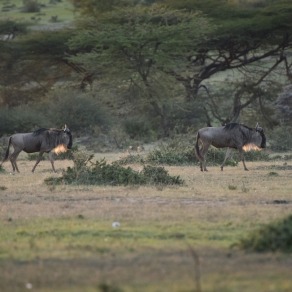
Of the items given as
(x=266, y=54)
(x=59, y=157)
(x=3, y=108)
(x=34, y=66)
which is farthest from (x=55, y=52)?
(x=59, y=157)

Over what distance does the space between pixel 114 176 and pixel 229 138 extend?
213 inches

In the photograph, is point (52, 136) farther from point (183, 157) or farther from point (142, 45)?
point (142, 45)

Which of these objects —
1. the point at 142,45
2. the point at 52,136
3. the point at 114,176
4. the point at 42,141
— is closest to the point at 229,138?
the point at 52,136

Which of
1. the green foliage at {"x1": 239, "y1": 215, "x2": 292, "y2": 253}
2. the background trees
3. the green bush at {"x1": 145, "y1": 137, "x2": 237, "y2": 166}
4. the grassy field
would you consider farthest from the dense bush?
the green foliage at {"x1": 239, "y1": 215, "x2": 292, "y2": 253}

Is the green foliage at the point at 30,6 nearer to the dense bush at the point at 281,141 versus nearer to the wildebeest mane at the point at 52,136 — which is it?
the dense bush at the point at 281,141

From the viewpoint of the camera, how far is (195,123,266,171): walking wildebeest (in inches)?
837

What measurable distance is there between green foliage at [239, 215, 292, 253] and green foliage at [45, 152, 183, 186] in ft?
22.9

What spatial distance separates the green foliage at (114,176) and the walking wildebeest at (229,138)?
174 inches

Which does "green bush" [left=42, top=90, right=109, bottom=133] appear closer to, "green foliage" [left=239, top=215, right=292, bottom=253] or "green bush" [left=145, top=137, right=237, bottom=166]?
"green bush" [left=145, top=137, right=237, bottom=166]

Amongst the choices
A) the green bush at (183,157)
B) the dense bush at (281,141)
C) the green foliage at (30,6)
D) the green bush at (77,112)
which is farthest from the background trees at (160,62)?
the green foliage at (30,6)

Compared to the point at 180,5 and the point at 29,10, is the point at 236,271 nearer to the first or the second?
the point at 180,5

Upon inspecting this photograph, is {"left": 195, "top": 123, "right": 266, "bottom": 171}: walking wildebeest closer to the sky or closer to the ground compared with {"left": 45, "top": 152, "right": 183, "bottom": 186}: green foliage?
closer to the ground

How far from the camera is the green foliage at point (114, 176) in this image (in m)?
16.4

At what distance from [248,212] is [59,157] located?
541 inches
